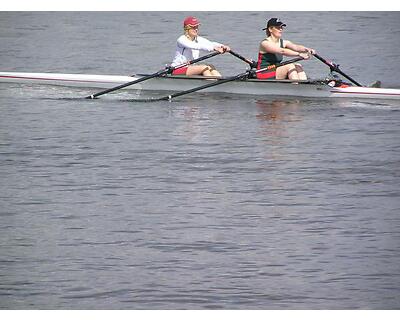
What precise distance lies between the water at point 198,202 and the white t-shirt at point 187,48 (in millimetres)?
851

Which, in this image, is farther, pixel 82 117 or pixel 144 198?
pixel 82 117

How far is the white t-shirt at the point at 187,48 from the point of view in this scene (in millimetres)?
28422

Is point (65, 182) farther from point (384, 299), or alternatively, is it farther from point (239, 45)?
point (239, 45)

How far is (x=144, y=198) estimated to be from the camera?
20.3 meters

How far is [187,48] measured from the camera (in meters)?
28.7

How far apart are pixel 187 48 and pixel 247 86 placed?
1.39 metres

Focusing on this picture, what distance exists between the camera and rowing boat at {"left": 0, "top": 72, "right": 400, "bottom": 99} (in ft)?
90.1

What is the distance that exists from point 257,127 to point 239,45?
17.1 m

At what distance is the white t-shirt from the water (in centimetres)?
85

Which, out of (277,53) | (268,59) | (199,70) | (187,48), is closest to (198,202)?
(277,53)

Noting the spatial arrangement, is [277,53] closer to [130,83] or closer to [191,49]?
[191,49]

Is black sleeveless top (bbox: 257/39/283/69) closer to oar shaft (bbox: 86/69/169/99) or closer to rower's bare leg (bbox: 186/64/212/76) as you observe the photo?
rower's bare leg (bbox: 186/64/212/76)
